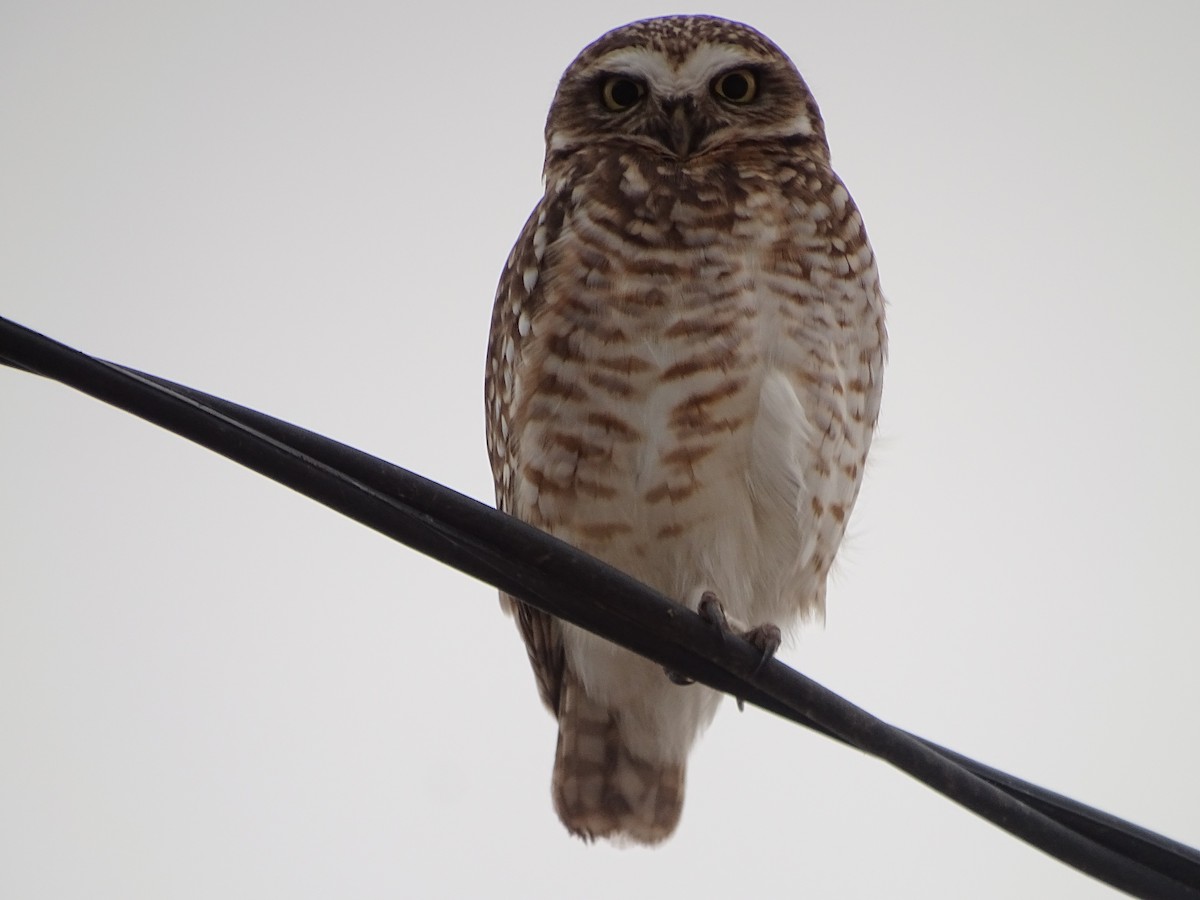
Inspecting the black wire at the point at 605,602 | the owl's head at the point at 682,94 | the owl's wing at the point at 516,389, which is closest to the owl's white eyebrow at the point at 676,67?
the owl's head at the point at 682,94

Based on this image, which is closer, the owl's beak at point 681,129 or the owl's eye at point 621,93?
the owl's beak at point 681,129

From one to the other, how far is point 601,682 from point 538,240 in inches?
44.9

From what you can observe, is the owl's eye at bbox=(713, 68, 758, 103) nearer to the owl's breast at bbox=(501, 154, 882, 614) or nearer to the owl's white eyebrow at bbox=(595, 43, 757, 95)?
the owl's white eyebrow at bbox=(595, 43, 757, 95)

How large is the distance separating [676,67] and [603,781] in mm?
1950

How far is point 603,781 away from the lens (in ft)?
12.1

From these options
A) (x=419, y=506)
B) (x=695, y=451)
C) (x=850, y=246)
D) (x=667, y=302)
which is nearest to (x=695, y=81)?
(x=850, y=246)

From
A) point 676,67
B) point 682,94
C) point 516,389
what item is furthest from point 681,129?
point 516,389

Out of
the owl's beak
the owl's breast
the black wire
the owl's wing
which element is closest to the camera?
the black wire

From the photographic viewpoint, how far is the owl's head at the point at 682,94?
3.73 metres

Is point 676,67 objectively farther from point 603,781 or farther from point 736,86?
point 603,781

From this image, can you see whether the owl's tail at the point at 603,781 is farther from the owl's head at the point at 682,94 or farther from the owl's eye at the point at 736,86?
the owl's eye at the point at 736,86

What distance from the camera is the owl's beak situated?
3.64 m

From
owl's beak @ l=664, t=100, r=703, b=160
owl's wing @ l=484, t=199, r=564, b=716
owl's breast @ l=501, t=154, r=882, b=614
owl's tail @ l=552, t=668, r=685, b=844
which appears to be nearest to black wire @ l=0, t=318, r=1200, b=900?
owl's breast @ l=501, t=154, r=882, b=614

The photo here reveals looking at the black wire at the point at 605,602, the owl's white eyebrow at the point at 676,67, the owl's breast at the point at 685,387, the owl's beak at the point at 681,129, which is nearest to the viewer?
the black wire at the point at 605,602
